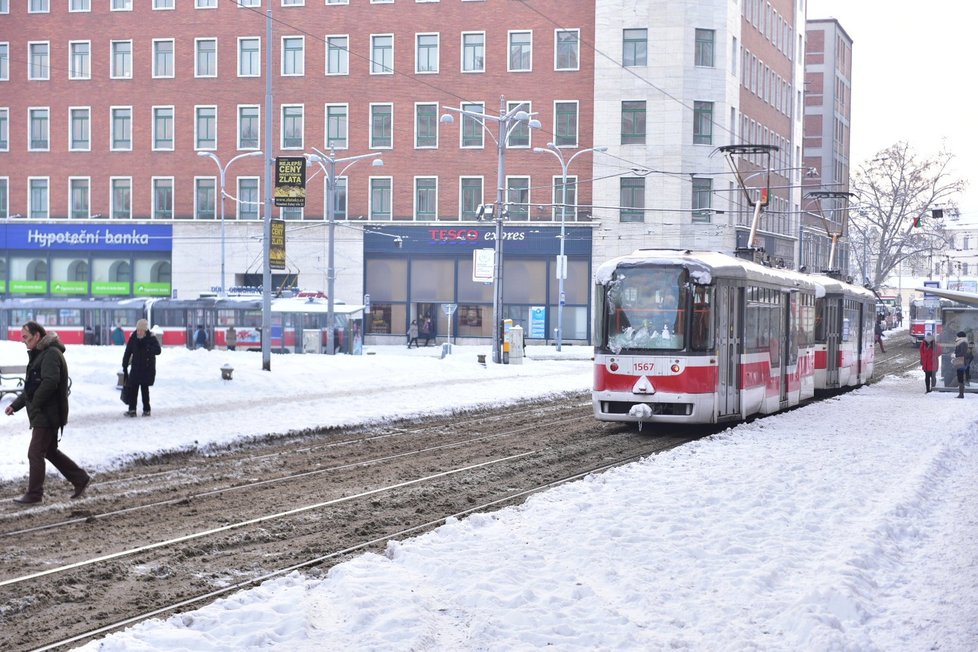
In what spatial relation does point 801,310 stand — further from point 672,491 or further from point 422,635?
point 422,635

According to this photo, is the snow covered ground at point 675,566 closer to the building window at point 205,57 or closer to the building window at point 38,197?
the building window at point 205,57

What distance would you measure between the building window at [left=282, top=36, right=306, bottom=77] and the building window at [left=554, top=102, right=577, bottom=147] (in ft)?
42.6

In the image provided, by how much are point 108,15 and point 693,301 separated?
54.5m

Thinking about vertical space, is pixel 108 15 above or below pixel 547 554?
above

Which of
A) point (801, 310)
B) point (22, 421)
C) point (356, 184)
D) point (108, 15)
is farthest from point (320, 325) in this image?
point (22, 421)

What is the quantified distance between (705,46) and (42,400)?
5601 centimetres

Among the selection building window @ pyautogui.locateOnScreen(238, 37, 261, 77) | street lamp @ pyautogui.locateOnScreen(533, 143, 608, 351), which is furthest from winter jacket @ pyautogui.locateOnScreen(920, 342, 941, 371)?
building window @ pyautogui.locateOnScreen(238, 37, 261, 77)

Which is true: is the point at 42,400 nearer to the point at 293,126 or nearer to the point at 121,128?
the point at 293,126

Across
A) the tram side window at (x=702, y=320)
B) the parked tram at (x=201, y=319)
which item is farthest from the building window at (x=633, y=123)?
the tram side window at (x=702, y=320)

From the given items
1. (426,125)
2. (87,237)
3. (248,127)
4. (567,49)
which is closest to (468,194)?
(426,125)

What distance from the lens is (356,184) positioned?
216ft

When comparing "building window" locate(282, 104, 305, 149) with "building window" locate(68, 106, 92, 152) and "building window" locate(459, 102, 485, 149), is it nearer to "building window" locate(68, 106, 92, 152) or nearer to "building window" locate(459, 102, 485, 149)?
"building window" locate(459, 102, 485, 149)

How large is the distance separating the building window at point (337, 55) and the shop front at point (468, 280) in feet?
26.4

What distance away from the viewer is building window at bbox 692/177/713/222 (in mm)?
64125
